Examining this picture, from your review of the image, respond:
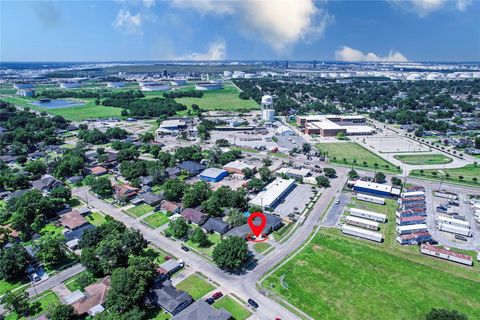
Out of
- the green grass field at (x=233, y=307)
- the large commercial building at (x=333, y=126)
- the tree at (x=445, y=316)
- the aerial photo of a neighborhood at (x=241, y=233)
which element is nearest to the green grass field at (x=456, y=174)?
the aerial photo of a neighborhood at (x=241, y=233)

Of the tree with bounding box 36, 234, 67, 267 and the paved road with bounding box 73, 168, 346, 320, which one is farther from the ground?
the tree with bounding box 36, 234, 67, 267

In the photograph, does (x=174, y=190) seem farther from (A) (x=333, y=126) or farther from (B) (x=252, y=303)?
(A) (x=333, y=126)

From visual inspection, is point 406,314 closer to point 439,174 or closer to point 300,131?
point 439,174

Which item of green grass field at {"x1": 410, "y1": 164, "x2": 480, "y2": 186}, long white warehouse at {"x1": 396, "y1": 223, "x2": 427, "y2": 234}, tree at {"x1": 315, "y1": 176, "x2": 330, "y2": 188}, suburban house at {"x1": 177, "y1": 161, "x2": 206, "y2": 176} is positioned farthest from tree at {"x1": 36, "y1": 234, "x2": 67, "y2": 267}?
green grass field at {"x1": 410, "y1": 164, "x2": 480, "y2": 186}

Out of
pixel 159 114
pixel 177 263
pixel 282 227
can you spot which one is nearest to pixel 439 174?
pixel 282 227

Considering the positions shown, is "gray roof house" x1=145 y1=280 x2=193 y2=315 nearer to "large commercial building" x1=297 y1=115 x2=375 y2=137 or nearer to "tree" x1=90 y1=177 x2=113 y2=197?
"tree" x1=90 y1=177 x2=113 y2=197

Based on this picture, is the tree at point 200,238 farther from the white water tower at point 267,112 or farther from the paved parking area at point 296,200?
the white water tower at point 267,112
